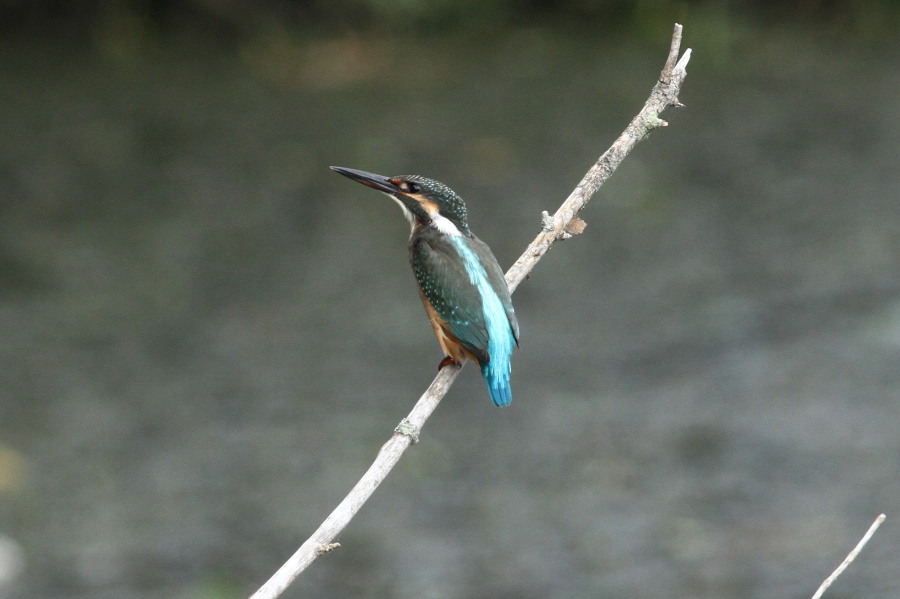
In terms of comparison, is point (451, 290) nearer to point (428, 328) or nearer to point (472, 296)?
point (472, 296)

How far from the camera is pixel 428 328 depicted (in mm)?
6547

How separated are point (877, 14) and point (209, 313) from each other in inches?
276

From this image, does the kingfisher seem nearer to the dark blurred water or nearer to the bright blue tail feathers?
the bright blue tail feathers

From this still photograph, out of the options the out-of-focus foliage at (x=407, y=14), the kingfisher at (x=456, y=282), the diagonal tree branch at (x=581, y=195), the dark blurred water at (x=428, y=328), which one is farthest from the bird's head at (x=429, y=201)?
the out-of-focus foliage at (x=407, y=14)

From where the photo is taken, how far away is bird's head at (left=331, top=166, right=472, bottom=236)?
10.1ft

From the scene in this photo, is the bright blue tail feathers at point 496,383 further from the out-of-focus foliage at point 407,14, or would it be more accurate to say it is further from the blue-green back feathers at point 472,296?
the out-of-focus foliage at point 407,14

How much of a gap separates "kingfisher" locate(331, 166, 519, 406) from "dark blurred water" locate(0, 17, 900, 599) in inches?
78.9

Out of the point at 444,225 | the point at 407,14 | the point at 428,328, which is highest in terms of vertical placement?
the point at 407,14

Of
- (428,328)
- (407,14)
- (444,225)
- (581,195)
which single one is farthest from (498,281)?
(407,14)

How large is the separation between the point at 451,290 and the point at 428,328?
3.58m

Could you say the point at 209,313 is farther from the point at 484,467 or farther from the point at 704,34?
the point at 704,34

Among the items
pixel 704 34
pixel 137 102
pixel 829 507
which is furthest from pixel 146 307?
pixel 704 34

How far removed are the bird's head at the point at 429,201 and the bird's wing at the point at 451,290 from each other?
0.06 metres

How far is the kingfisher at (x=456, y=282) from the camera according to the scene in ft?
9.52
